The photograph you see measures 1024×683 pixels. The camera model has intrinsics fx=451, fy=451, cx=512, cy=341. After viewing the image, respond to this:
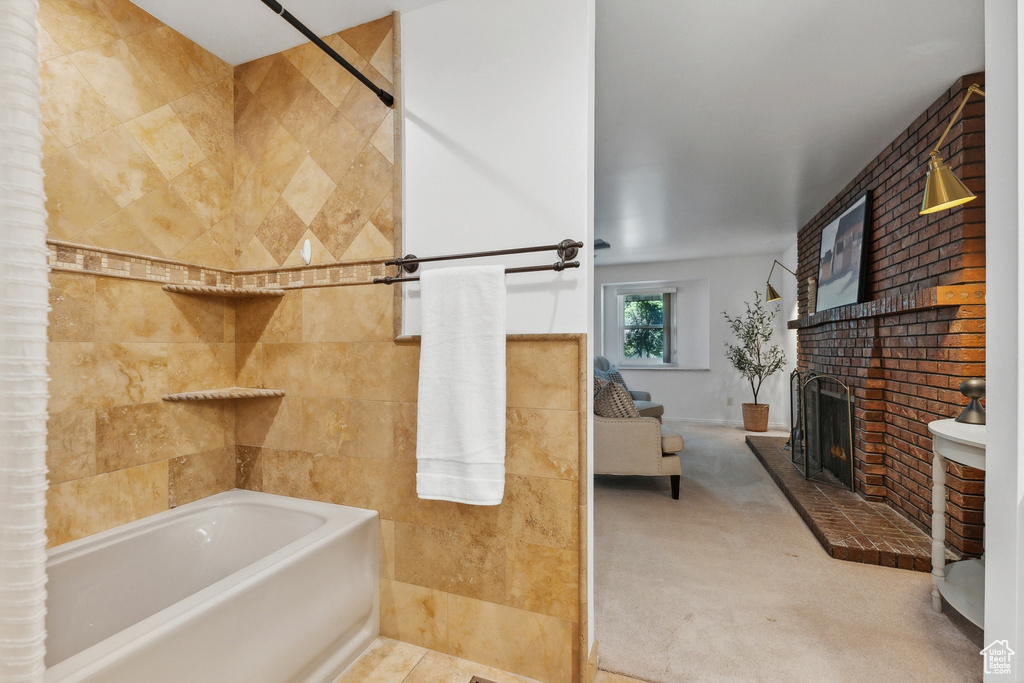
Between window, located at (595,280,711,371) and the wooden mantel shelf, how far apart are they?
2960mm

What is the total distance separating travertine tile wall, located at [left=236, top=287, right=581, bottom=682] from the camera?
147 cm

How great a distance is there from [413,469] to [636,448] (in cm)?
197

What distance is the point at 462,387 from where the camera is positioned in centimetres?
146

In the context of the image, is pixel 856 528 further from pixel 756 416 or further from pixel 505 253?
pixel 756 416

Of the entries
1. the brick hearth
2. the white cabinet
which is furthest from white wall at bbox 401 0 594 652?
the brick hearth

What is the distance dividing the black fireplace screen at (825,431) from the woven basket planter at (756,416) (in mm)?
1706

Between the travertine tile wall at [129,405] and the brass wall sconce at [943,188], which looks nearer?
the travertine tile wall at [129,405]

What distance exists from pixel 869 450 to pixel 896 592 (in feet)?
3.90

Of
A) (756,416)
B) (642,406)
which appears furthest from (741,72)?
(756,416)

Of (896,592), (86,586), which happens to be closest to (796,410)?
(896,592)

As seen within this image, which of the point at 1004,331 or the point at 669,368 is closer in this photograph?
the point at 1004,331

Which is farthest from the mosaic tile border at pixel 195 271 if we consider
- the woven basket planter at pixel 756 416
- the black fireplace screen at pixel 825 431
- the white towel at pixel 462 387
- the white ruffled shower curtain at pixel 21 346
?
the woven basket planter at pixel 756 416

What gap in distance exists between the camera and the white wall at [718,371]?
5.89 metres

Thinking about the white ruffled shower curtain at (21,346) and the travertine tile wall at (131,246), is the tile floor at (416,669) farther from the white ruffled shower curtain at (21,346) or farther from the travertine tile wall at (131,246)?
the white ruffled shower curtain at (21,346)
